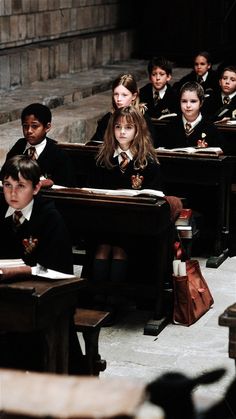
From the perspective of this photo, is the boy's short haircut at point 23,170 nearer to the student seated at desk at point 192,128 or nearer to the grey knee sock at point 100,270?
the grey knee sock at point 100,270

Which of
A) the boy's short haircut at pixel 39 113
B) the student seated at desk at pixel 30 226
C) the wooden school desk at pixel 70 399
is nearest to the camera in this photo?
the wooden school desk at pixel 70 399

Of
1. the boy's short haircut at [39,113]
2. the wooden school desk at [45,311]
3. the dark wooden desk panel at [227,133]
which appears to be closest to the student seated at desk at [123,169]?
the boy's short haircut at [39,113]

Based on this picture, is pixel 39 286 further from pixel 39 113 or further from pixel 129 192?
pixel 39 113

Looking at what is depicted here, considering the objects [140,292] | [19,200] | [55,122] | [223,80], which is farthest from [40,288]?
[55,122]

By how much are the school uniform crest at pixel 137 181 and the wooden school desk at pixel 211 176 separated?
1.17 metres

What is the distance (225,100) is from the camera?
9.84 metres

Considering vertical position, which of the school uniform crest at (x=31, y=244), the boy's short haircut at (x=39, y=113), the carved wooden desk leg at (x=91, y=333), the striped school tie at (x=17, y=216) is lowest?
the carved wooden desk leg at (x=91, y=333)

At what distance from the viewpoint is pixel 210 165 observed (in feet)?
24.9

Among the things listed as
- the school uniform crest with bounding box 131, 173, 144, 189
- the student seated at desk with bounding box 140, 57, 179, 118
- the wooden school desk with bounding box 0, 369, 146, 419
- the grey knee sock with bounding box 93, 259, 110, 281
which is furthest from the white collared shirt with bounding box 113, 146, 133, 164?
the wooden school desk with bounding box 0, 369, 146, 419

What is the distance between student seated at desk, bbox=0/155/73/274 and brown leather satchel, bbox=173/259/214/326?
133 centimetres

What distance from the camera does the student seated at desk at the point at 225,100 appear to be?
9539 mm

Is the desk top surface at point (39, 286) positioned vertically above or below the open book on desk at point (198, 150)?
above

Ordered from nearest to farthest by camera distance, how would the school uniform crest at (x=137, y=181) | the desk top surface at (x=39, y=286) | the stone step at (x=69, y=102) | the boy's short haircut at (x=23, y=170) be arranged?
the desk top surface at (x=39, y=286) → the boy's short haircut at (x=23, y=170) → the school uniform crest at (x=137, y=181) → the stone step at (x=69, y=102)

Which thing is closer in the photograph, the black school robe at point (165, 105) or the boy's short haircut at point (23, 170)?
the boy's short haircut at point (23, 170)
